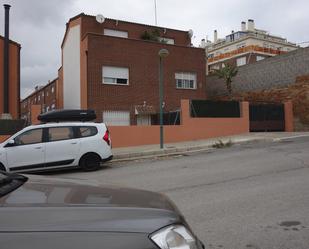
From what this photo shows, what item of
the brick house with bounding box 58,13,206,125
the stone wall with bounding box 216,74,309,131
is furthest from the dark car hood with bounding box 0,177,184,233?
the stone wall with bounding box 216,74,309,131

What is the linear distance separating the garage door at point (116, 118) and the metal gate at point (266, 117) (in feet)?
25.6

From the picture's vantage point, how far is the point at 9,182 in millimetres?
2861

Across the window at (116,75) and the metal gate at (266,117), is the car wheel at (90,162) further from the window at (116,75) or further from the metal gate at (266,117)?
the metal gate at (266,117)

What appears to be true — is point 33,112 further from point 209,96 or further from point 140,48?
point 209,96

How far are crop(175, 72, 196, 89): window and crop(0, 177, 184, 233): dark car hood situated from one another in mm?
26819

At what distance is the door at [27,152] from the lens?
12969 mm

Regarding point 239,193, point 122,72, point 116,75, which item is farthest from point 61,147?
point 122,72

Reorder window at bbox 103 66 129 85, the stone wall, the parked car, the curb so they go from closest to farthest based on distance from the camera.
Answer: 1. the parked car
2. the curb
3. window at bbox 103 66 129 85
4. the stone wall

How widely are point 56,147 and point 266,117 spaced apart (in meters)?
17.2

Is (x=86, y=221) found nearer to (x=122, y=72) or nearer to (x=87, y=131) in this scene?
(x=87, y=131)

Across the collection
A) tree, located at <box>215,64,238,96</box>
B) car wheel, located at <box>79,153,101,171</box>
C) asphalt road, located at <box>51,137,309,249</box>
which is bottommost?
asphalt road, located at <box>51,137,309,249</box>

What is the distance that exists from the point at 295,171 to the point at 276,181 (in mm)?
1725

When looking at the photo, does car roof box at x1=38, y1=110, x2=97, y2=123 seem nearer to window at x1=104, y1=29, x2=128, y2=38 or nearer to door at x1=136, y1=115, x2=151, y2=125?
door at x1=136, y1=115, x2=151, y2=125

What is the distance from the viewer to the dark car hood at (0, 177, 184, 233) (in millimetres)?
2139
